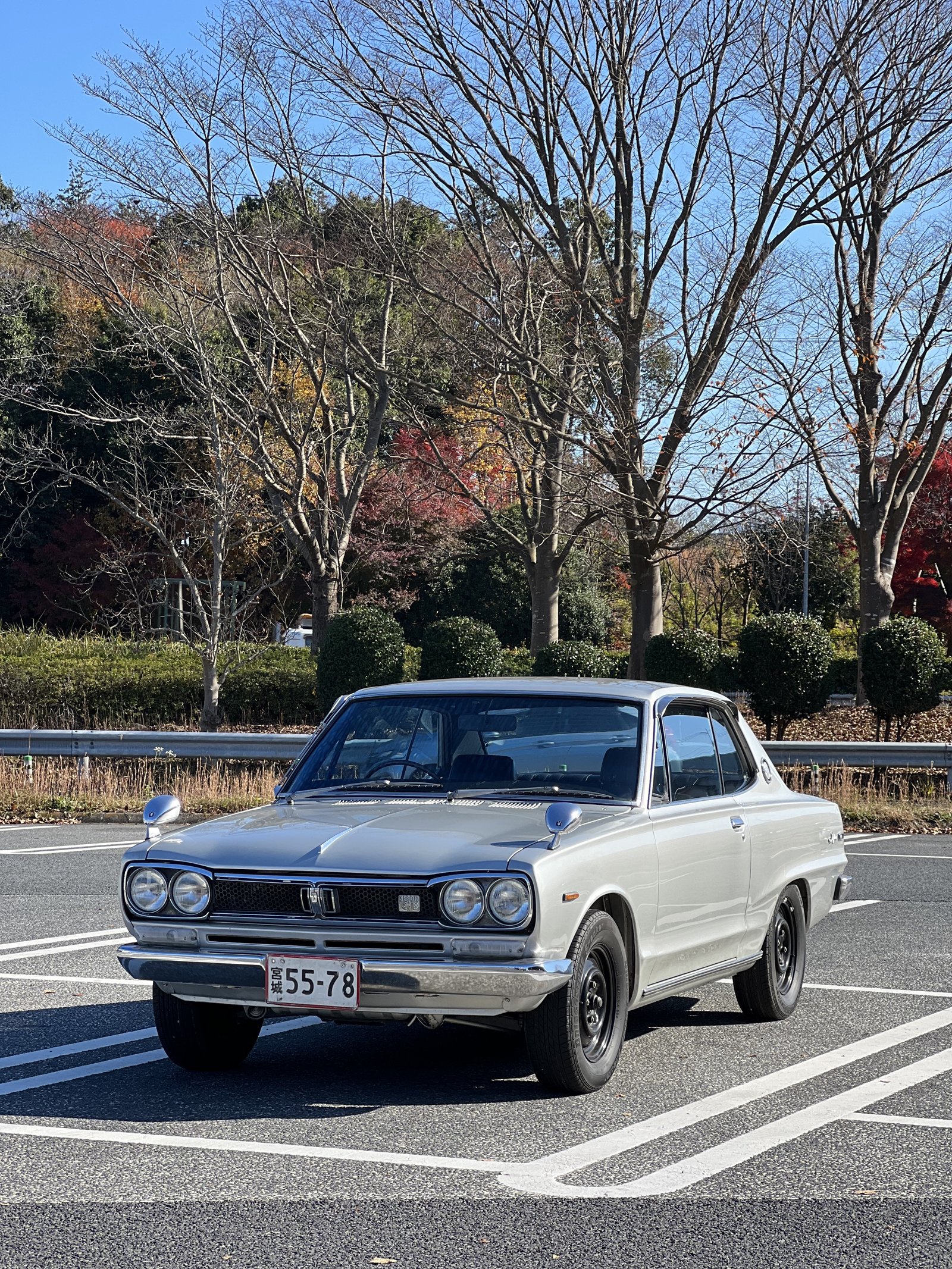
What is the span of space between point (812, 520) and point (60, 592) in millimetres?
24143

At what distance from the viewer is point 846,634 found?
169ft

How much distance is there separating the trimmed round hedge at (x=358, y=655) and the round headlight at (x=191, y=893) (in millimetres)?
18248

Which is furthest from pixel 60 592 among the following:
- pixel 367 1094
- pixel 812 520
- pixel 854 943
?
pixel 367 1094

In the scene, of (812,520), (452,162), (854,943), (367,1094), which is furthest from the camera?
(812,520)

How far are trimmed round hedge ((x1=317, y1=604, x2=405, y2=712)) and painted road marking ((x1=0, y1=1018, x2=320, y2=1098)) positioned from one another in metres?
17.6

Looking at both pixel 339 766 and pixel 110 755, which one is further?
pixel 110 755

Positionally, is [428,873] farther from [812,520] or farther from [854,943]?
[812,520]

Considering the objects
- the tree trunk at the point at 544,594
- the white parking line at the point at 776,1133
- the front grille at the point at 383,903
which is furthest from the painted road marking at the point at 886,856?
the tree trunk at the point at 544,594

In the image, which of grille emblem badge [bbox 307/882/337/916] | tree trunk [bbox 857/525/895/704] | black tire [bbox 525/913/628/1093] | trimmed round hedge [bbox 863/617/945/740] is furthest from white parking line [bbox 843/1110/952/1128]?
tree trunk [bbox 857/525/895/704]

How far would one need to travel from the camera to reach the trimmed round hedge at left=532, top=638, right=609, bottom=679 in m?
23.8

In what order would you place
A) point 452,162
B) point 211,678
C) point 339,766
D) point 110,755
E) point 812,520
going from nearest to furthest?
point 339,766, point 110,755, point 452,162, point 211,678, point 812,520

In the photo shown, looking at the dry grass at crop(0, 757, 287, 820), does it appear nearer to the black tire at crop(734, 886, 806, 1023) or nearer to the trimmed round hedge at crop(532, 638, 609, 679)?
the trimmed round hedge at crop(532, 638, 609, 679)

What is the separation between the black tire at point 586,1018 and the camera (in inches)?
227

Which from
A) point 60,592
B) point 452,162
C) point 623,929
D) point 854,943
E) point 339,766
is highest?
point 452,162
